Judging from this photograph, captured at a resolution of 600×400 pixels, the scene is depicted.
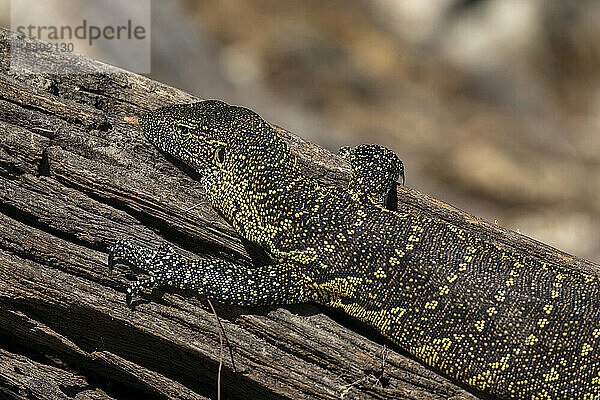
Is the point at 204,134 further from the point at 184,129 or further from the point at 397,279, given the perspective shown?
the point at 397,279

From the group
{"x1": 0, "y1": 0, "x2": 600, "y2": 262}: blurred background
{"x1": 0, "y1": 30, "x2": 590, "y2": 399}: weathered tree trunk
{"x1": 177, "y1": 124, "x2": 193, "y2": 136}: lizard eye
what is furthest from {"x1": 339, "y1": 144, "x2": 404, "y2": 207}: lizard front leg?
{"x1": 0, "y1": 0, "x2": 600, "y2": 262}: blurred background

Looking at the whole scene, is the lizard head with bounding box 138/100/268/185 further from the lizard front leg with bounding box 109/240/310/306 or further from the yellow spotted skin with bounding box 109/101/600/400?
the lizard front leg with bounding box 109/240/310/306

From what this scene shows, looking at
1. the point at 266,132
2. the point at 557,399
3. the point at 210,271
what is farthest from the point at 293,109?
the point at 557,399

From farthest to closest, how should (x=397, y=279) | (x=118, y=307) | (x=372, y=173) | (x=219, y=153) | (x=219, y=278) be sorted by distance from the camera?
(x=372, y=173), (x=219, y=153), (x=118, y=307), (x=219, y=278), (x=397, y=279)

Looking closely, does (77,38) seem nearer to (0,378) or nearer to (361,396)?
(0,378)

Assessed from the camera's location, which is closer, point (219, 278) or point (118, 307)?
point (219, 278)

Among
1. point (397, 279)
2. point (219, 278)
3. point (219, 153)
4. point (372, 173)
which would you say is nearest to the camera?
point (397, 279)

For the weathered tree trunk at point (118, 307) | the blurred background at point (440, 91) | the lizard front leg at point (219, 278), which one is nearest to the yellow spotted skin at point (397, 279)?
the lizard front leg at point (219, 278)

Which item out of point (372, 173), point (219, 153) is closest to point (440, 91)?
point (372, 173)
